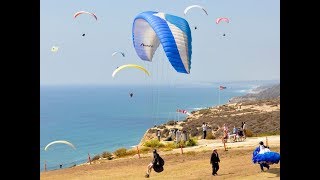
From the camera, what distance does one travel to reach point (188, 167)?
22297 mm

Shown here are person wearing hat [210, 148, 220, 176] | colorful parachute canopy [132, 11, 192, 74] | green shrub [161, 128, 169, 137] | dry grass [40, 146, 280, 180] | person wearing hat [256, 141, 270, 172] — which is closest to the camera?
person wearing hat [256, 141, 270, 172]

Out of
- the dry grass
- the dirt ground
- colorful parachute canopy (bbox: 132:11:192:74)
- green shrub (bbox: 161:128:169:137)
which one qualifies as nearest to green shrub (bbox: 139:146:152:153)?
the dirt ground

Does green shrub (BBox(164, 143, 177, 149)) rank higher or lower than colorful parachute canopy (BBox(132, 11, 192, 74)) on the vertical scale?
lower

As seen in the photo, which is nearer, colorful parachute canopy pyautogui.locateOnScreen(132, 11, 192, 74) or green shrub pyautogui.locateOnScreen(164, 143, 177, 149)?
colorful parachute canopy pyautogui.locateOnScreen(132, 11, 192, 74)

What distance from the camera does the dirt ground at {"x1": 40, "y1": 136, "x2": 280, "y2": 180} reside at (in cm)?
1983

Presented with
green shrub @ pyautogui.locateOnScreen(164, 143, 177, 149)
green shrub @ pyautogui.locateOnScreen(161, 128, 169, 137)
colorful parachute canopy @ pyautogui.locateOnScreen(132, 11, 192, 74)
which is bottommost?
green shrub @ pyautogui.locateOnScreen(161, 128, 169, 137)

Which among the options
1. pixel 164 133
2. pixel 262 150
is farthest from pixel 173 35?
pixel 164 133

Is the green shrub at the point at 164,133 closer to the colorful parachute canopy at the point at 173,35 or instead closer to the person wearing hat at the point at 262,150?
the colorful parachute canopy at the point at 173,35

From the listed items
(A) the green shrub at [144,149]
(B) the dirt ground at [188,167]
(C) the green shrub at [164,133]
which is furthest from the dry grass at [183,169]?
(C) the green shrub at [164,133]

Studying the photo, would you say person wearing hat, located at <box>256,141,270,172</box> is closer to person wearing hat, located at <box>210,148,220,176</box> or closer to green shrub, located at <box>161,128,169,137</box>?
person wearing hat, located at <box>210,148,220,176</box>

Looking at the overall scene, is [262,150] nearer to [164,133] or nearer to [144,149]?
[144,149]

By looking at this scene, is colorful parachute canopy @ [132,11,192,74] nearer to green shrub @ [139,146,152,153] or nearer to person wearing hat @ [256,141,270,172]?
person wearing hat @ [256,141,270,172]

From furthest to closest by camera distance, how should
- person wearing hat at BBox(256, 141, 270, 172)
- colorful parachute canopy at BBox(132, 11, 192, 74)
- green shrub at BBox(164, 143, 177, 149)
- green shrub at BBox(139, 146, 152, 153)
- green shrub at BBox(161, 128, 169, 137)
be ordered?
green shrub at BBox(161, 128, 169, 137) → green shrub at BBox(164, 143, 177, 149) → green shrub at BBox(139, 146, 152, 153) → colorful parachute canopy at BBox(132, 11, 192, 74) → person wearing hat at BBox(256, 141, 270, 172)
